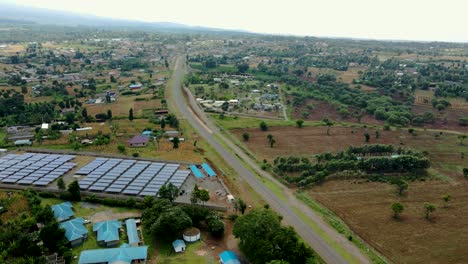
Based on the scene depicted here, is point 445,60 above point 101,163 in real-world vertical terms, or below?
above

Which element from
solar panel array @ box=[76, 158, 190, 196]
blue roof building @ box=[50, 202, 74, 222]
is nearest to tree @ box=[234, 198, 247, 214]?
solar panel array @ box=[76, 158, 190, 196]

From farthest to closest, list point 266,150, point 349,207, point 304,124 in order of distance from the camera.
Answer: point 304,124, point 266,150, point 349,207

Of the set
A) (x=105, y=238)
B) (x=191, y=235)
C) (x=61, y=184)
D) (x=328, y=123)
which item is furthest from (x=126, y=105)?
(x=191, y=235)

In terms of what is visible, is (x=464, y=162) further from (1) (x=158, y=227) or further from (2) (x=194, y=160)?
(1) (x=158, y=227)

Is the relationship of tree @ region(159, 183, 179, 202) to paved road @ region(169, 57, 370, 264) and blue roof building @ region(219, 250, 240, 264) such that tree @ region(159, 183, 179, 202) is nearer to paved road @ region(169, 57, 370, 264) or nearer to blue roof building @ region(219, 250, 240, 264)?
blue roof building @ region(219, 250, 240, 264)

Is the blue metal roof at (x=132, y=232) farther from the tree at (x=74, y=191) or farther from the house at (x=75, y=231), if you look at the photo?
the tree at (x=74, y=191)

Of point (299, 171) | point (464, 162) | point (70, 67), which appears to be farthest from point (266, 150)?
point (70, 67)

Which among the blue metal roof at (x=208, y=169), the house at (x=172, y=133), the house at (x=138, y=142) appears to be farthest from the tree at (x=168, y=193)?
the house at (x=172, y=133)
